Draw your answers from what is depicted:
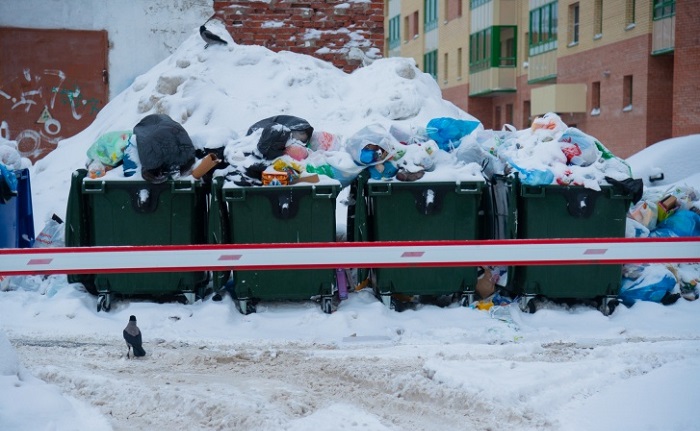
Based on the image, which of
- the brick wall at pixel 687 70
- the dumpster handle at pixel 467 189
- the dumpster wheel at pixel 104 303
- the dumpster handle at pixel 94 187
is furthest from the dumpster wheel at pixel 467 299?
the brick wall at pixel 687 70

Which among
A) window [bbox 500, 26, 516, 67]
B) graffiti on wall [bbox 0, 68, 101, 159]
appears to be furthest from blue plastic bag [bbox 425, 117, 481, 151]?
window [bbox 500, 26, 516, 67]

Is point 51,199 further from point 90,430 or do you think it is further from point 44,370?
point 90,430

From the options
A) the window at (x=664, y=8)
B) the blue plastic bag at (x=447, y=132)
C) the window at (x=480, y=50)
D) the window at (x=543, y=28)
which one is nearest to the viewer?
the blue plastic bag at (x=447, y=132)

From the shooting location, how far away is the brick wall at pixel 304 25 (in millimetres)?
12734

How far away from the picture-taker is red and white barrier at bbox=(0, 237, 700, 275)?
6.41m

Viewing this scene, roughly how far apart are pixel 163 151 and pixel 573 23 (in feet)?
104

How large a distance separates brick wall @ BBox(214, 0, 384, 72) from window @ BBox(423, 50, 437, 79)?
40.8 m

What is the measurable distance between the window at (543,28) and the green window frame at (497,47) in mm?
2588

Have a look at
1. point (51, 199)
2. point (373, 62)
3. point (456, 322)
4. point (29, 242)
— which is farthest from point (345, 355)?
A: point (373, 62)

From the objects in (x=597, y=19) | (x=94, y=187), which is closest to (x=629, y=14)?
(x=597, y=19)

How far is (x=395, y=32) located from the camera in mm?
61312

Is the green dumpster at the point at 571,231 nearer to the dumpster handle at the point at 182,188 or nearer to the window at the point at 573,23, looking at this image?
the dumpster handle at the point at 182,188

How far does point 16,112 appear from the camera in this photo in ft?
42.4

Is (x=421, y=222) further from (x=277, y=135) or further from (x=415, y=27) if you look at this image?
(x=415, y=27)
